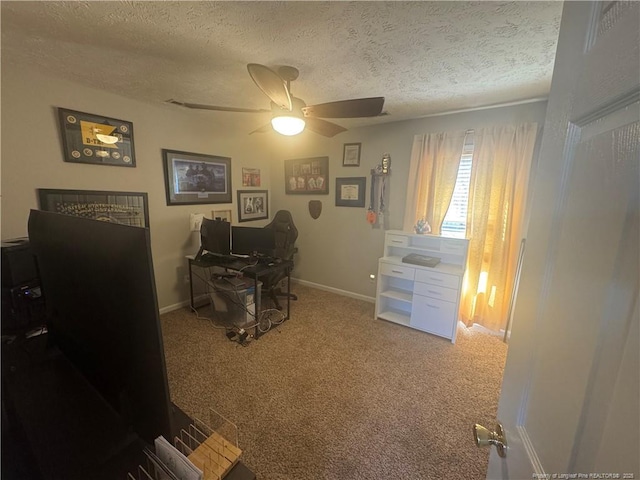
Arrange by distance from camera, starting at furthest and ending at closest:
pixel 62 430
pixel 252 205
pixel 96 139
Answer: pixel 252 205, pixel 96 139, pixel 62 430

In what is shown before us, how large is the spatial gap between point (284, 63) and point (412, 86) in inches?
42.6

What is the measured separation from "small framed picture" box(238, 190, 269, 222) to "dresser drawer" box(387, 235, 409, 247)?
2114 mm

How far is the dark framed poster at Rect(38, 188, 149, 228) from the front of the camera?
2.20 m

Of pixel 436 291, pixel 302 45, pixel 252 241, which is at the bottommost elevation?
pixel 436 291

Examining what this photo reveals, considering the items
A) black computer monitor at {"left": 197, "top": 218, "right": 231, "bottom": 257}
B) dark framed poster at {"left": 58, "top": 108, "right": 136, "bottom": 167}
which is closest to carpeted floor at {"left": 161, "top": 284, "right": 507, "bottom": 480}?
black computer monitor at {"left": 197, "top": 218, "right": 231, "bottom": 257}

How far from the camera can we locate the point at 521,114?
2459 mm

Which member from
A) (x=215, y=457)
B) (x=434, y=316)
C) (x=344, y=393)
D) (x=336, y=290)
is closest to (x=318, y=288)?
(x=336, y=290)

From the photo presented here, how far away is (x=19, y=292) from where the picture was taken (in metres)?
1.60

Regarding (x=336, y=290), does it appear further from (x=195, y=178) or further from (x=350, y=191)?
(x=195, y=178)

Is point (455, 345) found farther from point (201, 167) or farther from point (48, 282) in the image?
point (201, 167)

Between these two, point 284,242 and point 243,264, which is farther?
point 284,242

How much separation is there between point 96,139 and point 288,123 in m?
1.92

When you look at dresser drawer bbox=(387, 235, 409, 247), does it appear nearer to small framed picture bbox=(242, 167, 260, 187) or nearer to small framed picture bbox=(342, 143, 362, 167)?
small framed picture bbox=(342, 143, 362, 167)

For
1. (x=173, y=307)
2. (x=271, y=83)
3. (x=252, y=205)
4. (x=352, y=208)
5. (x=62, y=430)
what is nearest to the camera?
(x=62, y=430)
